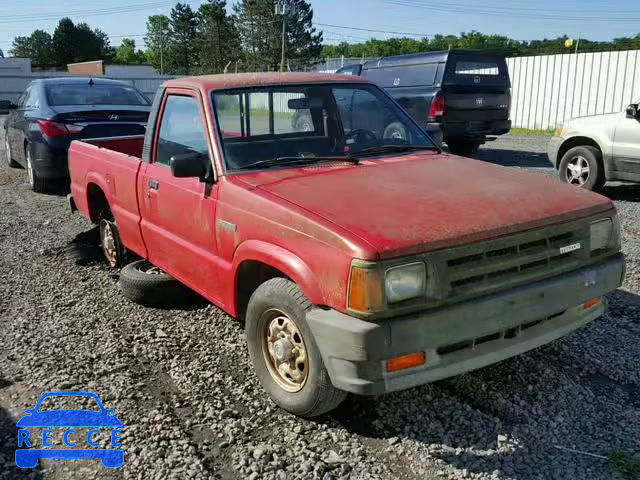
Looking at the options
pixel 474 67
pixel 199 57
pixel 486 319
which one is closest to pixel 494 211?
pixel 486 319

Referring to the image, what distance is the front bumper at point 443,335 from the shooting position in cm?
273

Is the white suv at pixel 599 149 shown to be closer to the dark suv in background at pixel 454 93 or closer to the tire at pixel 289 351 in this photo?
the dark suv in background at pixel 454 93

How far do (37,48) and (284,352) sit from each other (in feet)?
332

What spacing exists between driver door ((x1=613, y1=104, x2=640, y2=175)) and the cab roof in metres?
5.09

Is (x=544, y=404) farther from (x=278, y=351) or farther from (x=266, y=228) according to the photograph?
(x=266, y=228)

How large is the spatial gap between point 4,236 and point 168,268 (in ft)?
12.2

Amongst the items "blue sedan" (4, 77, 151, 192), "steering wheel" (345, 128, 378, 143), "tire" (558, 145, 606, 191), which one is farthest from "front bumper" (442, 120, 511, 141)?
"steering wheel" (345, 128, 378, 143)

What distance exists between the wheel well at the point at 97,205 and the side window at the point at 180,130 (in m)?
1.59

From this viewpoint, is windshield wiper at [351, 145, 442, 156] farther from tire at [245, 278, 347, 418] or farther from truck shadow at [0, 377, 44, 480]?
truck shadow at [0, 377, 44, 480]

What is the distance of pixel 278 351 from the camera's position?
3.29m

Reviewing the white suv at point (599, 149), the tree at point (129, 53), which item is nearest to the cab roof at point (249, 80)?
the white suv at point (599, 149)

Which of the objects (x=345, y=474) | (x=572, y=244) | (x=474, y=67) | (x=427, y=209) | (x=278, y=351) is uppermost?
(x=474, y=67)

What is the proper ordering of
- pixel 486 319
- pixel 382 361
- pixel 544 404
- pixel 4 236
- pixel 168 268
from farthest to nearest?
pixel 4 236 → pixel 168 268 → pixel 544 404 → pixel 486 319 → pixel 382 361

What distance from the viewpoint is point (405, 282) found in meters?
2.78
